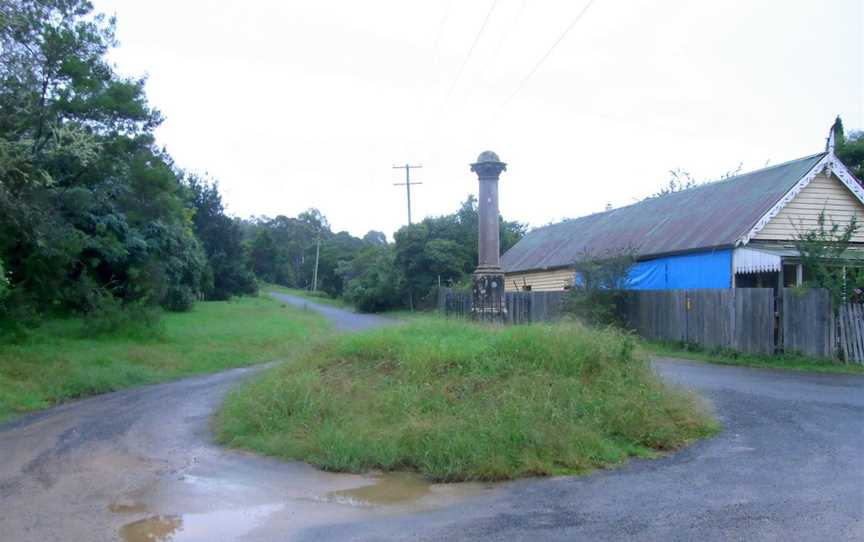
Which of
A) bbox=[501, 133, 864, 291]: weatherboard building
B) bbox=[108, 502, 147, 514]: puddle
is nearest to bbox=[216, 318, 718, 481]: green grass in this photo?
bbox=[108, 502, 147, 514]: puddle

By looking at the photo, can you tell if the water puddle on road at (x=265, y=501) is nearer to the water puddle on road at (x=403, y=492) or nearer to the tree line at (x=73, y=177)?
the water puddle on road at (x=403, y=492)

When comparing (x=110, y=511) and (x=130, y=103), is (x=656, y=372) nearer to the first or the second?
(x=110, y=511)

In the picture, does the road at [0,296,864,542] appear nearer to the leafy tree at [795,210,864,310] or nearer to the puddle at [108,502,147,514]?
the puddle at [108,502,147,514]

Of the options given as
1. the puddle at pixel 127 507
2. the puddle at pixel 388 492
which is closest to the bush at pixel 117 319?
the puddle at pixel 127 507

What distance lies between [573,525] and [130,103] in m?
17.0

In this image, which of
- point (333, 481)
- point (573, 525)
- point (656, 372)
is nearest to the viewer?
point (573, 525)

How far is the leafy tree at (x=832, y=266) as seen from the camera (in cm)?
1600

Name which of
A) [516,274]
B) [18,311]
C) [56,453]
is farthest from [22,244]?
[516,274]

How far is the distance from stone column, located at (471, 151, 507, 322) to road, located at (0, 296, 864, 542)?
6888mm

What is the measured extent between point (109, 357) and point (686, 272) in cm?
1663

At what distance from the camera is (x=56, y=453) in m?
9.02

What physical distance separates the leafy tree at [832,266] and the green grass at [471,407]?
8.10 meters

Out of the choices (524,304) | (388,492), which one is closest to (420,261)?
(524,304)

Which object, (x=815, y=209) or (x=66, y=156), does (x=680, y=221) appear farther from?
(x=66, y=156)
